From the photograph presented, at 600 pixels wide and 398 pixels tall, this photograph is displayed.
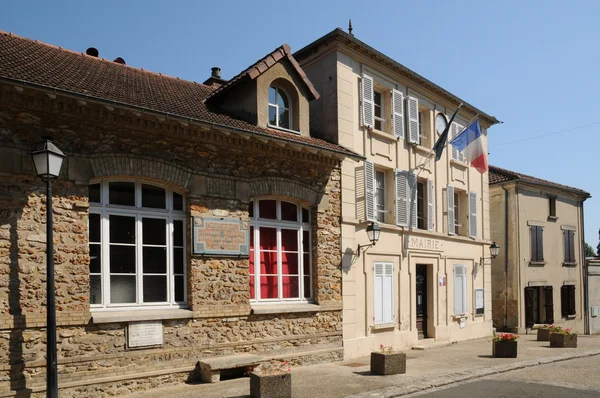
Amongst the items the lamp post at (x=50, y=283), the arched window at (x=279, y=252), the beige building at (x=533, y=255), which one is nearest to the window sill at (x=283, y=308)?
the arched window at (x=279, y=252)

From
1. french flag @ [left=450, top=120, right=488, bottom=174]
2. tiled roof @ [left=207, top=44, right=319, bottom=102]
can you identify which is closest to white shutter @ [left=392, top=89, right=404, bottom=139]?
french flag @ [left=450, top=120, right=488, bottom=174]

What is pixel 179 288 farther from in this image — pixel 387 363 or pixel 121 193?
pixel 387 363

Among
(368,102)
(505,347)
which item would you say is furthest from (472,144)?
(505,347)

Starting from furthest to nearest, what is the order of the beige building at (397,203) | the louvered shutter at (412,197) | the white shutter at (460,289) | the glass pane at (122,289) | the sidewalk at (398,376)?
the white shutter at (460,289) → the louvered shutter at (412,197) → the beige building at (397,203) → the glass pane at (122,289) → the sidewalk at (398,376)

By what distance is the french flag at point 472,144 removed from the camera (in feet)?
50.6

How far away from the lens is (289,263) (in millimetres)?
→ 11867

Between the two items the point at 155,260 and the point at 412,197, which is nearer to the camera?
the point at 155,260

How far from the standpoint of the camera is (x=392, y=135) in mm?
14773

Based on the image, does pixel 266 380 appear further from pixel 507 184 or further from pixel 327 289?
pixel 507 184

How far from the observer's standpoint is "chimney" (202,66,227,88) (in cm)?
1466

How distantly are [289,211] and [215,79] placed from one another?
15.7ft

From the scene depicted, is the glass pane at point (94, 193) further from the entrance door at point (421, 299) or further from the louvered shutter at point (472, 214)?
the louvered shutter at point (472, 214)

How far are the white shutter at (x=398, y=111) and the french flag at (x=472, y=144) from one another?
145 cm

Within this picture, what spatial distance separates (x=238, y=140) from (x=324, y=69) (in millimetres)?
4019
